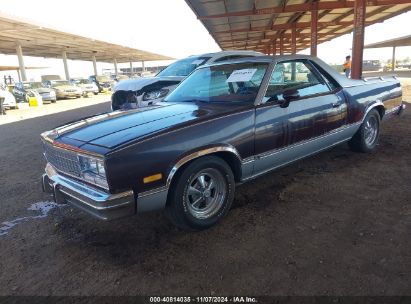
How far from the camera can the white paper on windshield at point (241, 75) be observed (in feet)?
12.3

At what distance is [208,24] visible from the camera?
18109 mm

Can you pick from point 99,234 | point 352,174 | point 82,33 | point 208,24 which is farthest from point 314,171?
point 82,33

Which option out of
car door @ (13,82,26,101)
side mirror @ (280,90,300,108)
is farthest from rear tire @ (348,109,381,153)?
car door @ (13,82,26,101)

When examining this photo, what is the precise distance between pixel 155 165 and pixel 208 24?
670 inches

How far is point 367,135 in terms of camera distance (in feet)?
17.1

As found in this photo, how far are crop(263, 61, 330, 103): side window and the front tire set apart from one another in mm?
975

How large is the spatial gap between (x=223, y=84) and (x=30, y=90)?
19.7m

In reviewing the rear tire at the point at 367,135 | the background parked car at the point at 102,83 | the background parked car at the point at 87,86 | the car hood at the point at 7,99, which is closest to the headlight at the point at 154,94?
the rear tire at the point at 367,135

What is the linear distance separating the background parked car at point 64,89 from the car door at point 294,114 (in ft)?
75.2

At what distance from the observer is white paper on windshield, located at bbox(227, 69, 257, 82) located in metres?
3.74

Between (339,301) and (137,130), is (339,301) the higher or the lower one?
the lower one

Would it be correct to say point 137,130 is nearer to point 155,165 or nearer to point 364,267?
point 155,165

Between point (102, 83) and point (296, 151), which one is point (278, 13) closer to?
point (296, 151)

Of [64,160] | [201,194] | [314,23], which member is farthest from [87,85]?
[201,194]
